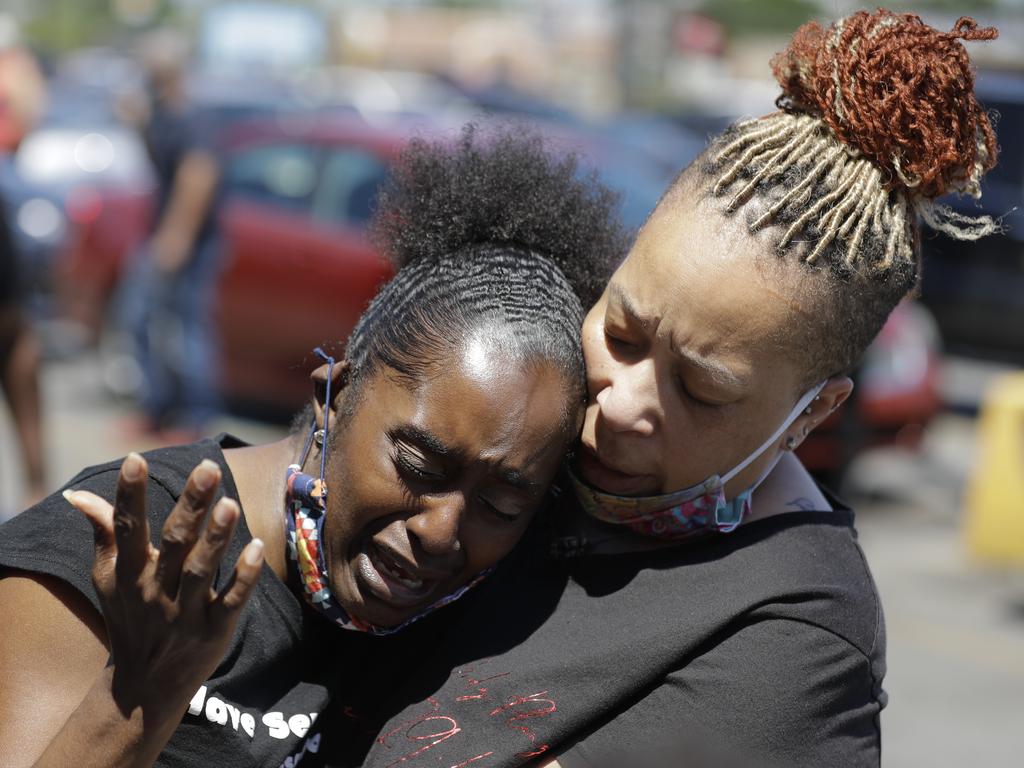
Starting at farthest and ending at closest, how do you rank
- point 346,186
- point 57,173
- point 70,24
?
point 70,24
point 57,173
point 346,186

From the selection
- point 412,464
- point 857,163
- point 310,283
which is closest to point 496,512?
point 412,464

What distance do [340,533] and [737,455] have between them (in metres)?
0.61

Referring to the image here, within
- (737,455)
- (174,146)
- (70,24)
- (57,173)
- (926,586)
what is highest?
(737,455)

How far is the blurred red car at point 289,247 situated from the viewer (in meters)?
7.83

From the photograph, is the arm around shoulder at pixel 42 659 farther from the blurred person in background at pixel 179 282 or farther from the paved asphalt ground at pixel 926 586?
the blurred person in background at pixel 179 282

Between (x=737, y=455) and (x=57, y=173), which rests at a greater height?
(x=737, y=455)

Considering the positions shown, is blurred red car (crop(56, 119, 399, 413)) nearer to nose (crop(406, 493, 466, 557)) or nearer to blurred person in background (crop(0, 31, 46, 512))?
blurred person in background (crop(0, 31, 46, 512))

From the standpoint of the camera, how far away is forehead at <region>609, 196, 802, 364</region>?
1.97 meters

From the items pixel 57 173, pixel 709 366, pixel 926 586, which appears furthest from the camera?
pixel 57 173

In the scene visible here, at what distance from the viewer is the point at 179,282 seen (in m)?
8.28

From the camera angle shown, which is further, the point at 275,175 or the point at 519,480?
the point at 275,175

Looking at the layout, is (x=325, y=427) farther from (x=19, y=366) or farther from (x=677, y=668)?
(x=19, y=366)

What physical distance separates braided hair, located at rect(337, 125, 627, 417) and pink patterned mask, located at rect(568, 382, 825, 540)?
176mm

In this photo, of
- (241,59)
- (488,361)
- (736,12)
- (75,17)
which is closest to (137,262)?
(488,361)
